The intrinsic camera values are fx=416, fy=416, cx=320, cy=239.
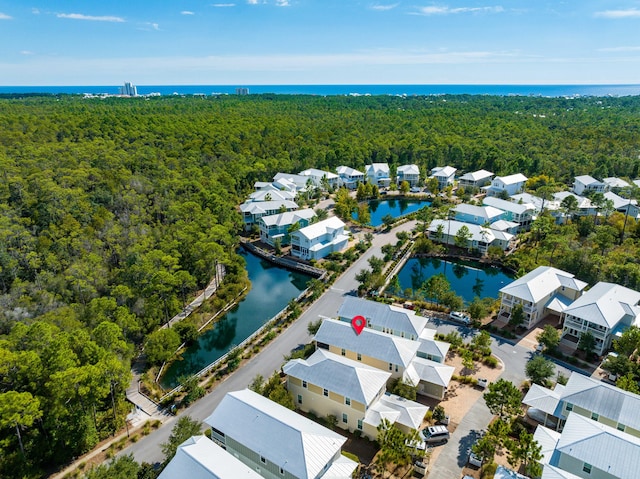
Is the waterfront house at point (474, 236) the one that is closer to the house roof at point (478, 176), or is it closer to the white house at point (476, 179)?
the white house at point (476, 179)

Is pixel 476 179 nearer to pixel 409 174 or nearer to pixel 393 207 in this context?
pixel 409 174

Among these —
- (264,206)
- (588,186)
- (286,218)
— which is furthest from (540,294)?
(588,186)

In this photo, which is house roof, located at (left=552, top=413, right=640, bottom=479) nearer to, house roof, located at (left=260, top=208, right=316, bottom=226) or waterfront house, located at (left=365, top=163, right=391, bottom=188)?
house roof, located at (left=260, top=208, right=316, bottom=226)

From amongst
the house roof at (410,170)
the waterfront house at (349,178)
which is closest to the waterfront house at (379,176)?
the waterfront house at (349,178)

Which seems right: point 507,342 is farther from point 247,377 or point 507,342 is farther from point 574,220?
point 574,220

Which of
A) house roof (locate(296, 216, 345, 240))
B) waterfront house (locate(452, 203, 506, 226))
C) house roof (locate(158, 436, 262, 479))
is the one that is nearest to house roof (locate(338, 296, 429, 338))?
house roof (locate(158, 436, 262, 479))

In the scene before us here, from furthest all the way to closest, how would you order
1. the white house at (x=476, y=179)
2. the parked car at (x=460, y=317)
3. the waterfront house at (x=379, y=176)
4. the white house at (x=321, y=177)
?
1. the waterfront house at (x=379, y=176)
2. the white house at (x=476, y=179)
3. the white house at (x=321, y=177)
4. the parked car at (x=460, y=317)
